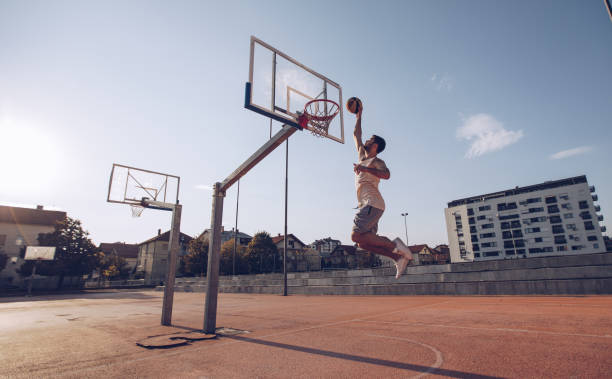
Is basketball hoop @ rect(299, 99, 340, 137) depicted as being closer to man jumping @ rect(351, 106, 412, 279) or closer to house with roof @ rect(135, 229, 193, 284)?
man jumping @ rect(351, 106, 412, 279)

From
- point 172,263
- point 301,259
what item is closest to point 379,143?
point 172,263

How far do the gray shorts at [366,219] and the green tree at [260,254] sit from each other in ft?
160

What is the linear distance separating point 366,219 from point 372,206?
0.22m

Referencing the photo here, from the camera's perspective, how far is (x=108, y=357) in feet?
17.7

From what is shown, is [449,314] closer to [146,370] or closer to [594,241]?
[146,370]

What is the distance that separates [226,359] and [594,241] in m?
105

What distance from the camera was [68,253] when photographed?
4100 cm

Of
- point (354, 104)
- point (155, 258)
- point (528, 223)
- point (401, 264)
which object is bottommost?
point (401, 264)

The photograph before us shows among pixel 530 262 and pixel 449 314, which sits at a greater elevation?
pixel 530 262

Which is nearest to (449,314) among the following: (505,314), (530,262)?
(505,314)

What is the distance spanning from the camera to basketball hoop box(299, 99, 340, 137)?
24.6 ft

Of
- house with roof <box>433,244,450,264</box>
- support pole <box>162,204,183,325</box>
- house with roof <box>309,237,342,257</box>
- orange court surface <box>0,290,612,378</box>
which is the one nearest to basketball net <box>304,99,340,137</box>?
orange court surface <box>0,290,612,378</box>

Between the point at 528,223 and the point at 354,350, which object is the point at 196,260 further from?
the point at 528,223

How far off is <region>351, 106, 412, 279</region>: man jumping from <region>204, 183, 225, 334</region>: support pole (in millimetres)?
4746
